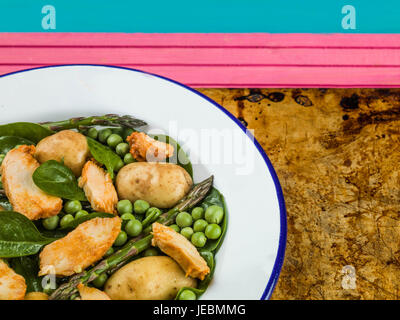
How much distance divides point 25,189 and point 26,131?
13.3 inches

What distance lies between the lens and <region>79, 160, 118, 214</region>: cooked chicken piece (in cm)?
186

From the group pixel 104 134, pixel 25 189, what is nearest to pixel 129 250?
pixel 25 189

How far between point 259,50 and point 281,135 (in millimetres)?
800

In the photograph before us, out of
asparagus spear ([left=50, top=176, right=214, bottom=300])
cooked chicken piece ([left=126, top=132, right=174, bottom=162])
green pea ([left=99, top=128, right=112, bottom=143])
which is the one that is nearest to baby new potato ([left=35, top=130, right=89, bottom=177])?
green pea ([left=99, top=128, right=112, bottom=143])

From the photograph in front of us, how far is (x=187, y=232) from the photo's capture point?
1866 millimetres

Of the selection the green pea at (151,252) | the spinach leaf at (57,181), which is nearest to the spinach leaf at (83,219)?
the spinach leaf at (57,181)

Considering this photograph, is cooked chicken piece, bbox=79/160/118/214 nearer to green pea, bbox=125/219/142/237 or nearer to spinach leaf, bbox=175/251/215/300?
green pea, bbox=125/219/142/237

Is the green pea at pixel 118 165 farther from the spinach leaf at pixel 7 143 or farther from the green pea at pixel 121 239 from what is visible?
the spinach leaf at pixel 7 143

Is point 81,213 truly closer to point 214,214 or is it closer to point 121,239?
point 121,239

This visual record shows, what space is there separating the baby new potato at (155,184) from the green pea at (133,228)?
0.14 m

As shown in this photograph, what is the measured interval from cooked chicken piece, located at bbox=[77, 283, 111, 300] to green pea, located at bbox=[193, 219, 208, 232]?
1.46ft
